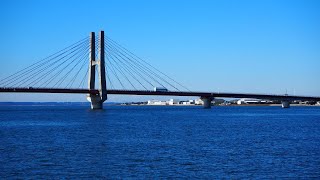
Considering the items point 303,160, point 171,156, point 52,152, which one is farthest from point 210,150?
point 52,152

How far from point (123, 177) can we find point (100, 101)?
79116 millimetres

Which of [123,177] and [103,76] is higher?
[103,76]

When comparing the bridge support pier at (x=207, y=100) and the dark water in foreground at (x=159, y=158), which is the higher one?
the bridge support pier at (x=207, y=100)

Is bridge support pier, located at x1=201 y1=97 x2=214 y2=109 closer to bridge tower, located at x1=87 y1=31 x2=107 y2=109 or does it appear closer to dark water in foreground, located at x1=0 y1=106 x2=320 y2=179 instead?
bridge tower, located at x1=87 y1=31 x2=107 y2=109

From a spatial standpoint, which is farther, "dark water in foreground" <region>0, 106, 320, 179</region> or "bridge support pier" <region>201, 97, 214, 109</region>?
"bridge support pier" <region>201, 97, 214, 109</region>

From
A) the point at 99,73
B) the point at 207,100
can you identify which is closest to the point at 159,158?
the point at 99,73

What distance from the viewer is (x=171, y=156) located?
2877 centimetres

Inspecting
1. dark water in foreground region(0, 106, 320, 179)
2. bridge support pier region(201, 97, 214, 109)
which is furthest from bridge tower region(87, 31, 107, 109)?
dark water in foreground region(0, 106, 320, 179)

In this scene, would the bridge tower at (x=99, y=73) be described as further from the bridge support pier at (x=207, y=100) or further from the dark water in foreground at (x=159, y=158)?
the dark water in foreground at (x=159, y=158)

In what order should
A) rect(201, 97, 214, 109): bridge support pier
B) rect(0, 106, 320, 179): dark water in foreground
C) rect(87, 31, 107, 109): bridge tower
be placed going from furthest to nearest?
rect(201, 97, 214, 109): bridge support pier, rect(87, 31, 107, 109): bridge tower, rect(0, 106, 320, 179): dark water in foreground

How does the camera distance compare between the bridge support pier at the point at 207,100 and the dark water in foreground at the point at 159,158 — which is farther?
the bridge support pier at the point at 207,100

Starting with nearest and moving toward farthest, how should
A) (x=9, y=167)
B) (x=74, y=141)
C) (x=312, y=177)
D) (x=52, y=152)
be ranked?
(x=312, y=177) → (x=9, y=167) → (x=52, y=152) → (x=74, y=141)

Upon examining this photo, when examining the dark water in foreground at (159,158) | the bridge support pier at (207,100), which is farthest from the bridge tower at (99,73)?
the dark water in foreground at (159,158)

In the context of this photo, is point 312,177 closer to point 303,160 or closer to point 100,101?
point 303,160
